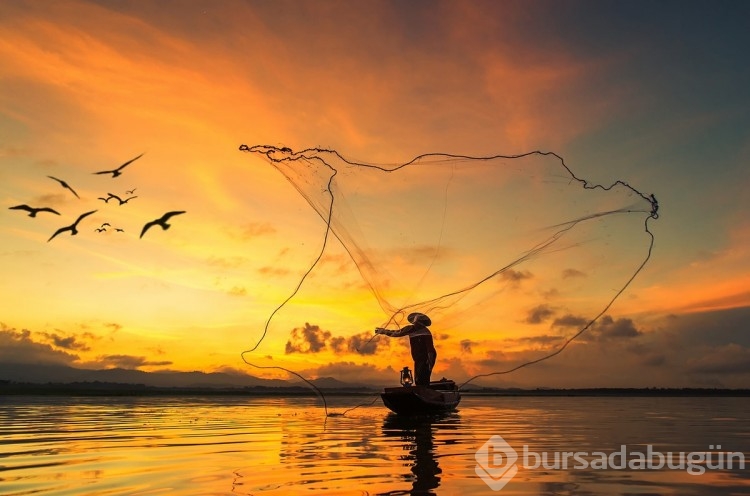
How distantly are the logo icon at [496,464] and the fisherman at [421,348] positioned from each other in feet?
103

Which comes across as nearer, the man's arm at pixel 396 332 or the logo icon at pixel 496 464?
the logo icon at pixel 496 464

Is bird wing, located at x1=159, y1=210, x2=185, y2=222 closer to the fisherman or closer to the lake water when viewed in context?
the lake water

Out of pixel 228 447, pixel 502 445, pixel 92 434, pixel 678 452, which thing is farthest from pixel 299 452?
pixel 678 452

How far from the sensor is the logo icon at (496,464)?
22.8 meters

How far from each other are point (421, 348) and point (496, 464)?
43.0 meters

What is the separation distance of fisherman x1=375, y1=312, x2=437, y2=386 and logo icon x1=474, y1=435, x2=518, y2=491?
Answer: 31.2 meters

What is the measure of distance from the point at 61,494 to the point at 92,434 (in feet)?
77.9

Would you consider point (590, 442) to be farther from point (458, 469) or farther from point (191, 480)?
point (191, 480)

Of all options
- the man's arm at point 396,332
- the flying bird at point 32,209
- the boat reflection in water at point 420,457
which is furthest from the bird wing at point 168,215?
the man's arm at point 396,332

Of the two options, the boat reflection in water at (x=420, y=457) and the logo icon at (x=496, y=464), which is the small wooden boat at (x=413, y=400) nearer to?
the boat reflection in water at (x=420, y=457)

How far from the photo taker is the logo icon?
22.8m

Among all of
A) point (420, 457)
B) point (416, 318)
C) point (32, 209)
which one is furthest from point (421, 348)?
point (32, 209)

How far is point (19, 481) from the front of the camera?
2153 cm

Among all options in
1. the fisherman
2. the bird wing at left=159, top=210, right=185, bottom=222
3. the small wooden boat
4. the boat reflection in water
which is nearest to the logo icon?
the boat reflection in water
